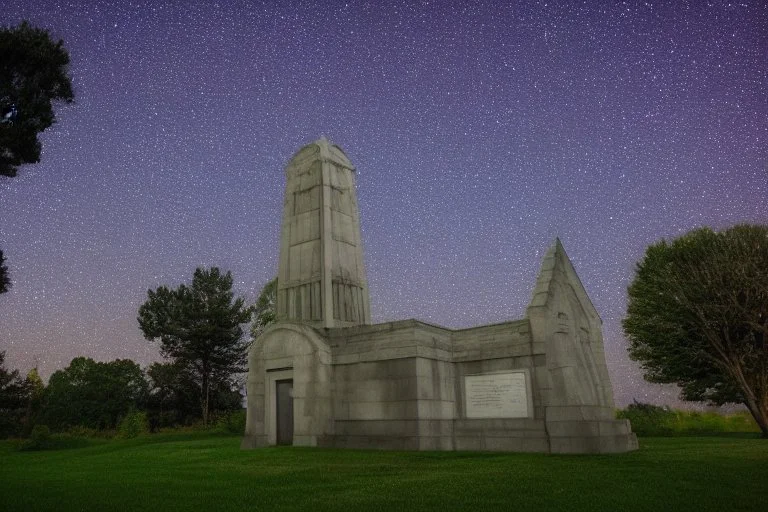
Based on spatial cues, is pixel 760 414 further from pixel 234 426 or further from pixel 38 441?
pixel 38 441

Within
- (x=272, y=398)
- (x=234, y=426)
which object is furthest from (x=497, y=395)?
(x=234, y=426)

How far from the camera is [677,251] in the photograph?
102 ft

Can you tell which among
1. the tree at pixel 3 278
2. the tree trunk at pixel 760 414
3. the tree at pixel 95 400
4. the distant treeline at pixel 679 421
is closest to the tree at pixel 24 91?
the tree at pixel 3 278

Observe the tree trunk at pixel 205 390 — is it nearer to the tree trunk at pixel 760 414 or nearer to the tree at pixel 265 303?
the tree at pixel 265 303

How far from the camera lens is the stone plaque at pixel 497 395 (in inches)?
627

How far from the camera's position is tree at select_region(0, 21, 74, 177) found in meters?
17.0

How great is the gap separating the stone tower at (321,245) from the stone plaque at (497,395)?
5.81 metres

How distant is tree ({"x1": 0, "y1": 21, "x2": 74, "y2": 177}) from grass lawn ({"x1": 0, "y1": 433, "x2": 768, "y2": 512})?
409 inches

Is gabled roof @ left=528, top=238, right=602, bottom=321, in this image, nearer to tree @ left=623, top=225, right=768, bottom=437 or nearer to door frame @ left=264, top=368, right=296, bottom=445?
door frame @ left=264, top=368, right=296, bottom=445

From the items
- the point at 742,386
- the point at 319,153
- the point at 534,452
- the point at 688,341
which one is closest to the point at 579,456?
the point at 534,452

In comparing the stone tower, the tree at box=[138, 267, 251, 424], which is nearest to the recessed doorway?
the stone tower

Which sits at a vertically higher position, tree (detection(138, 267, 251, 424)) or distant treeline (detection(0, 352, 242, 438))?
tree (detection(138, 267, 251, 424))

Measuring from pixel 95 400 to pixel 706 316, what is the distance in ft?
182

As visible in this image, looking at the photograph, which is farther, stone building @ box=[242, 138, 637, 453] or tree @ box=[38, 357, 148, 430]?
tree @ box=[38, 357, 148, 430]
